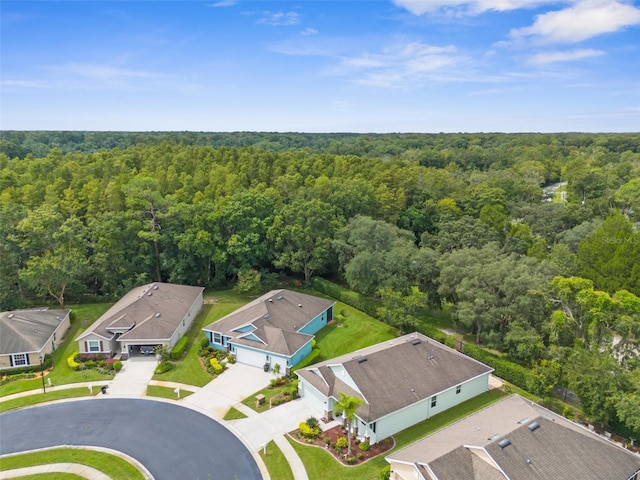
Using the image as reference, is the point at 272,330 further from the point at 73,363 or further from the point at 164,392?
the point at 73,363

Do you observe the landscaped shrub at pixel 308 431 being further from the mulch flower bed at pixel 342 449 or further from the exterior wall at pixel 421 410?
the exterior wall at pixel 421 410

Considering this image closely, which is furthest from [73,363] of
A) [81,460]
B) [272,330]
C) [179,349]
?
[272,330]

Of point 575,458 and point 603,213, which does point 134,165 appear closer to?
point 575,458

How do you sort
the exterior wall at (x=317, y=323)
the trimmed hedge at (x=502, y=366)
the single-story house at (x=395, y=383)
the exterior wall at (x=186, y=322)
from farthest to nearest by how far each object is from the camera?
the exterior wall at (x=317, y=323) → the exterior wall at (x=186, y=322) → the trimmed hedge at (x=502, y=366) → the single-story house at (x=395, y=383)

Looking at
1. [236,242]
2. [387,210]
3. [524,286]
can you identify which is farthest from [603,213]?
[236,242]

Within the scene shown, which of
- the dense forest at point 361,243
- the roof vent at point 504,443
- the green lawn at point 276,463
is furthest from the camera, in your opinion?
the dense forest at point 361,243

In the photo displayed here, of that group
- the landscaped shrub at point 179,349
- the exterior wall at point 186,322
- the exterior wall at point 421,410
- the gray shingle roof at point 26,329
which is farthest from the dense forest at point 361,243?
the landscaped shrub at point 179,349

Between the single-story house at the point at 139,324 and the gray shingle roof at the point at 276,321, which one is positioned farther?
the single-story house at the point at 139,324
